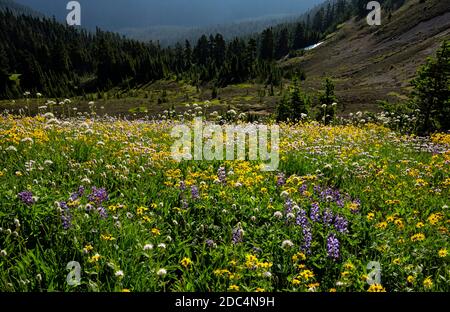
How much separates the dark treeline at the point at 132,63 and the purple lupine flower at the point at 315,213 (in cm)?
8086

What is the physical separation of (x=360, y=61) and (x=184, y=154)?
376 feet

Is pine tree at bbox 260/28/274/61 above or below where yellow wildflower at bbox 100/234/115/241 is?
above

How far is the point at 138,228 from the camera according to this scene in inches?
173

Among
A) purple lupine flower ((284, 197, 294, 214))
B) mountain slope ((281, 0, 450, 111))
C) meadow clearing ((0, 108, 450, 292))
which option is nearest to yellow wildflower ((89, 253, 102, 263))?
meadow clearing ((0, 108, 450, 292))

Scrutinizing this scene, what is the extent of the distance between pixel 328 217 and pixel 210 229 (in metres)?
1.71

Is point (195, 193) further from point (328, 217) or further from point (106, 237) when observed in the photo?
point (328, 217)

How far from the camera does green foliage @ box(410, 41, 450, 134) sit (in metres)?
14.1

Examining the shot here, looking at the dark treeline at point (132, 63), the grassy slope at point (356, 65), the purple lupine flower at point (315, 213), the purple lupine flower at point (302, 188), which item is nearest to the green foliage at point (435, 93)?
the purple lupine flower at point (302, 188)

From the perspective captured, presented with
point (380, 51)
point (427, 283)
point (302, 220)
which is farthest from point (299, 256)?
point (380, 51)

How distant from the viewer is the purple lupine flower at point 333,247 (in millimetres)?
4062

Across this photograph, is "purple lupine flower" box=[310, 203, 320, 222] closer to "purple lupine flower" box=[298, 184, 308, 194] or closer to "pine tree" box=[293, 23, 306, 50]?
"purple lupine flower" box=[298, 184, 308, 194]

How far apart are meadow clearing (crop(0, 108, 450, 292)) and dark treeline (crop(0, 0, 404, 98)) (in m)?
79.8

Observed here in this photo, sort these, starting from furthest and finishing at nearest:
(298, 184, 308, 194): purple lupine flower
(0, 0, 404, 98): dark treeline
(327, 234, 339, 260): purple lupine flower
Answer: (0, 0, 404, 98): dark treeline, (298, 184, 308, 194): purple lupine flower, (327, 234, 339, 260): purple lupine flower

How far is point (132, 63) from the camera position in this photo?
12600 centimetres
